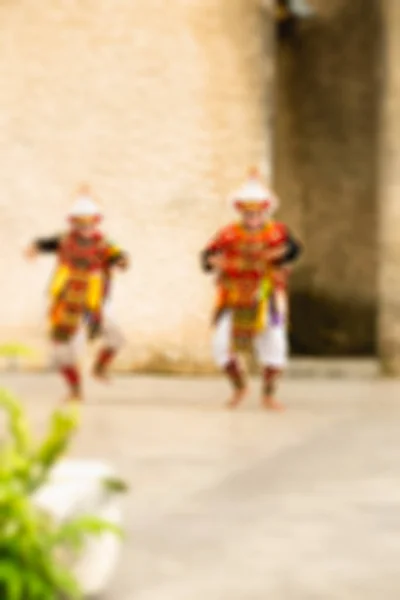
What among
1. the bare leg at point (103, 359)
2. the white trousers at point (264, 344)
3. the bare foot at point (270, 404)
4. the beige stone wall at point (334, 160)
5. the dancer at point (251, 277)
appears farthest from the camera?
the beige stone wall at point (334, 160)

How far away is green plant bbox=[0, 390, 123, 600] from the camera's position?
3.23 meters

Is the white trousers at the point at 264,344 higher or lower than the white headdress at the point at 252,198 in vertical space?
lower

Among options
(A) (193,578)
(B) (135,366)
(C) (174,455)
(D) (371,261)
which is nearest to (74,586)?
(A) (193,578)

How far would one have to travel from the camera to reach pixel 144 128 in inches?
523

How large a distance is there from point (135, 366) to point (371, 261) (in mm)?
2809

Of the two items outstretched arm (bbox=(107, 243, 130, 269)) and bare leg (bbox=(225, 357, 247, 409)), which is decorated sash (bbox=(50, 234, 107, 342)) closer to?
outstretched arm (bbox=(107, 243, 130, 269))

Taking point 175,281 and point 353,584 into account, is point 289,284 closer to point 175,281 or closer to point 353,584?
point 175,281

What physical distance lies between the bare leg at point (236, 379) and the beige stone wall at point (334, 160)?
481 centimetres

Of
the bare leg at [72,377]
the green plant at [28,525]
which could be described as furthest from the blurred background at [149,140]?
the green plant at [28,525]

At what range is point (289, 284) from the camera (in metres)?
15.1

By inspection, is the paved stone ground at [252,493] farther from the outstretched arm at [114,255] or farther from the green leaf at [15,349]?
the green leaf at [15,349]

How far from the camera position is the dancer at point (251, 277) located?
9.72 metres

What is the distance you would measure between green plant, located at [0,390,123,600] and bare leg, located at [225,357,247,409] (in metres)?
6.45

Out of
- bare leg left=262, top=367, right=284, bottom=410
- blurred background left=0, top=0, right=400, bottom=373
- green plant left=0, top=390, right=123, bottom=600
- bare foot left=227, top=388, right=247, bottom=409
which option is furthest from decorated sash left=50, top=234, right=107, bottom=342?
green plant left=0, top=390, right=123, bottom=600
